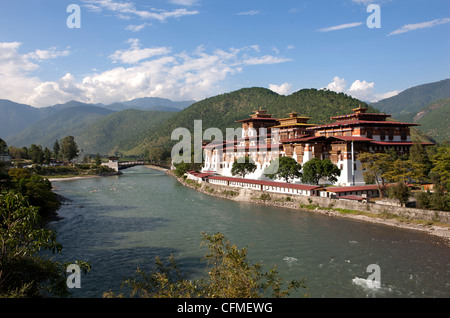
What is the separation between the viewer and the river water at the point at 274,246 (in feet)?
70.2

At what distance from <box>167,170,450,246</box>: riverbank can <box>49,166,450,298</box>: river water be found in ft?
4.70

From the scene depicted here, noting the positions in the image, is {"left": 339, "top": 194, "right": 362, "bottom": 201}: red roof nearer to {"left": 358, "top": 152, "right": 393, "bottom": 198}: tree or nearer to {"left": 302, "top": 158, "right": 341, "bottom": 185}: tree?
{"left": 358, "top": 152, "right": 393, "bottom": 198}: tree

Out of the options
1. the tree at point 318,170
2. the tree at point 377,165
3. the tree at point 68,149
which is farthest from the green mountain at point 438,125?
the tree at point 68,149

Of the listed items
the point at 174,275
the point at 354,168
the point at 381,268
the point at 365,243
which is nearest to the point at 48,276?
the point at 174,275

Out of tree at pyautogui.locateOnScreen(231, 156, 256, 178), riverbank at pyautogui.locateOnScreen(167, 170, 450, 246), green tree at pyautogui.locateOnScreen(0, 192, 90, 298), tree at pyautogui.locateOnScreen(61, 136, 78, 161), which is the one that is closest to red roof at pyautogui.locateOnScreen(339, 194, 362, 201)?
riverbank at pyautogui.locateOnScreen(167, 170, 450, 246)

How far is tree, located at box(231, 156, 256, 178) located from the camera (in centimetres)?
6588

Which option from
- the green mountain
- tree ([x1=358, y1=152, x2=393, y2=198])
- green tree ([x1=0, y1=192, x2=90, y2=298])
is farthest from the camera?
the green mountain

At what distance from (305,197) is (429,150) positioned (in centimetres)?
3074

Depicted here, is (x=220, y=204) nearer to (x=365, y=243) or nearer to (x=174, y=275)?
(x=365, y=243)

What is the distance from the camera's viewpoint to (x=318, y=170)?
4875 centimetres

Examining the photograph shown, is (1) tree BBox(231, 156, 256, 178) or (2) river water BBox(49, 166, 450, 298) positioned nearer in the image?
(2) river water BBox(49, 166, 450, 298)

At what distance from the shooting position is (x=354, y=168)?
51344mm

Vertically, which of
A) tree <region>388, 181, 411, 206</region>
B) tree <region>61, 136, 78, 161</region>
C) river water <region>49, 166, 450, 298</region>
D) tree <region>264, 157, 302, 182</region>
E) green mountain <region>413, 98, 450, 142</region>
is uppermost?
green mountain <region>413, 98, 450, 142</region>

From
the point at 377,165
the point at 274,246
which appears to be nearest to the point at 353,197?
the point at 377,165
